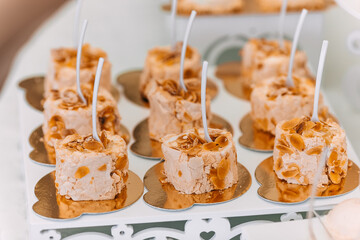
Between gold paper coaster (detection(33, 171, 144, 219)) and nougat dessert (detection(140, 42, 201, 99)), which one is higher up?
nougat dessert (detection(140, 42, 201, 99))

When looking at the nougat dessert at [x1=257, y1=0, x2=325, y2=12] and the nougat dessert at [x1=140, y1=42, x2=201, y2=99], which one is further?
the nougat dessert at [x1=257, y1=0, x2=325, y2=12]

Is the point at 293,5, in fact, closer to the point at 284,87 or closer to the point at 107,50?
the point at 284,87

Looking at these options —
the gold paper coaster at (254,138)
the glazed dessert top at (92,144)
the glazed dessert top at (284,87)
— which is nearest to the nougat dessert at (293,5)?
the glazed dessert top at (284,87)

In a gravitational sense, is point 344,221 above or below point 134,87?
below

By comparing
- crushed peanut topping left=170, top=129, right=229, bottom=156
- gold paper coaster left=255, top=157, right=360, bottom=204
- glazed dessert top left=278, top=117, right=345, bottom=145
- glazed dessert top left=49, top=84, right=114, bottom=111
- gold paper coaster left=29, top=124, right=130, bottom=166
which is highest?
glazed dessert top left=49, top=84, right=114, bottom=111

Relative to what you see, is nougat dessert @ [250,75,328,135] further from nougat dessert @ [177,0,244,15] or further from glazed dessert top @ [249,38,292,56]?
nougat dessert @ [177,0,244,15]

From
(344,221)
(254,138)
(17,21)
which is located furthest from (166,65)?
(17,21)

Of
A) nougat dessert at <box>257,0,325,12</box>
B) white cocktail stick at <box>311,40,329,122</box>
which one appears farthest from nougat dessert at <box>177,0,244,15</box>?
white cocktail stick at <box>311,40,329,122</box>

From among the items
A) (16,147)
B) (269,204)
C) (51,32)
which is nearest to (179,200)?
(269,204)

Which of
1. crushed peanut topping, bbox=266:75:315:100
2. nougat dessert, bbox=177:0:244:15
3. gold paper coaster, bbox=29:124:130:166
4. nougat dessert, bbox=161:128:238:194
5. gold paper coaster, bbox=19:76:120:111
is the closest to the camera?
nougat dessert, bbox=161:128:238:194
